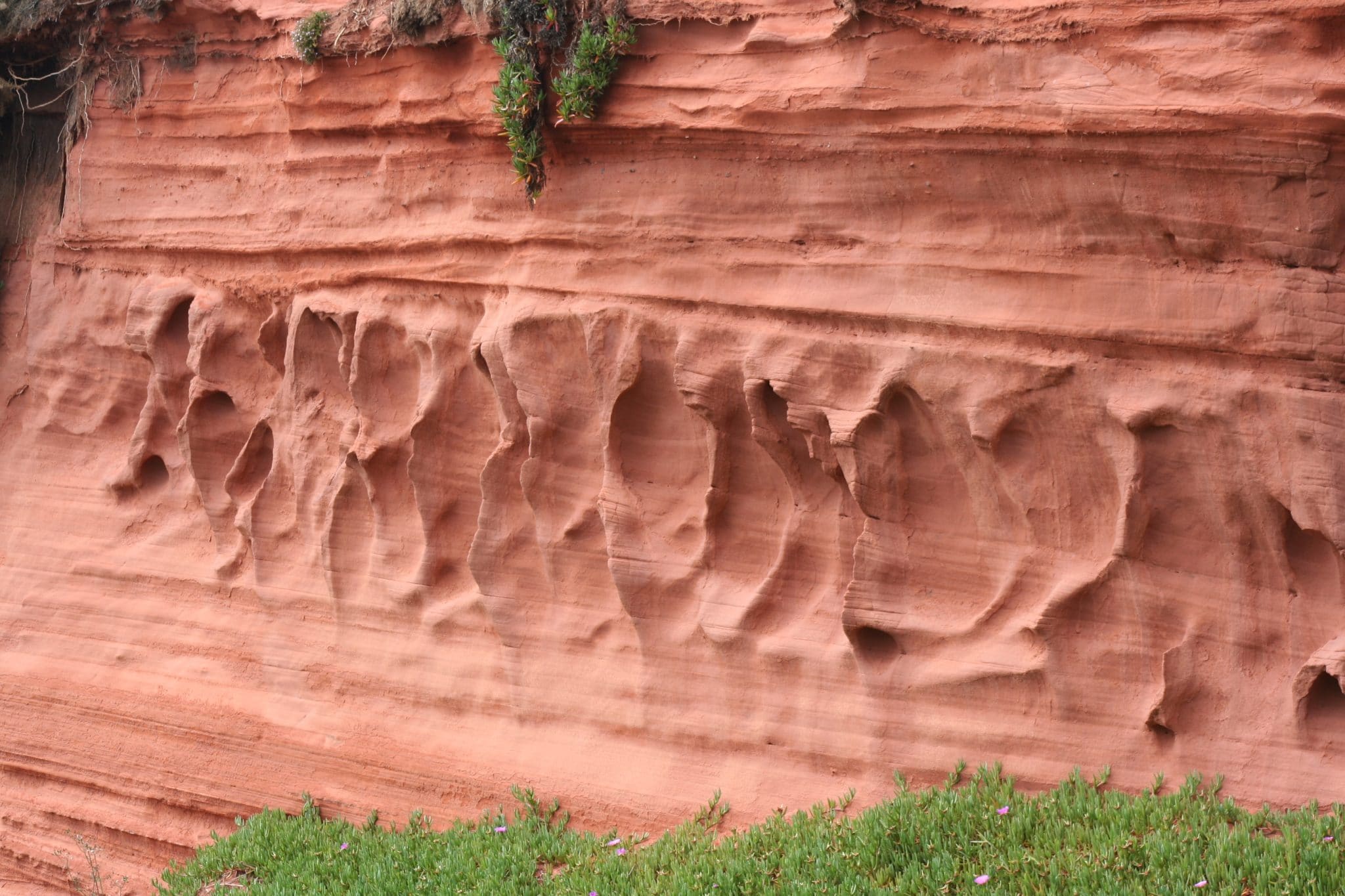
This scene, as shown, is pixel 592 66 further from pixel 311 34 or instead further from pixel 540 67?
pixel 311 34

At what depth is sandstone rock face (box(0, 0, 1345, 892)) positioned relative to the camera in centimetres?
441

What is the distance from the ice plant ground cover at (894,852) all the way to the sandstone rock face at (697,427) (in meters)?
0.21

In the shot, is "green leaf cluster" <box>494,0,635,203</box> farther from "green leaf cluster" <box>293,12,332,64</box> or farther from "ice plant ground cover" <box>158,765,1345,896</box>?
"ice plant ground cover" <box>158,765,1345,896</box>

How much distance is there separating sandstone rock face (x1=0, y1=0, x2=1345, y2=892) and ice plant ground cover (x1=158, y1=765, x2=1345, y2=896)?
207 millimetres

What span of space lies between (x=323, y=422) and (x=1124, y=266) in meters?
3.96

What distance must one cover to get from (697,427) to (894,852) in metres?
1.91

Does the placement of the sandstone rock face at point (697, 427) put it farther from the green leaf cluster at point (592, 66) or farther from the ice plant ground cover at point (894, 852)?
the ice plant ground cover at point (894, 852)

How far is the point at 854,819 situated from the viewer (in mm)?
4738

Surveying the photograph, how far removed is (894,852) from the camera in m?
4.36

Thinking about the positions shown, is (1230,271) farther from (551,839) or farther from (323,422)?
(323,422)

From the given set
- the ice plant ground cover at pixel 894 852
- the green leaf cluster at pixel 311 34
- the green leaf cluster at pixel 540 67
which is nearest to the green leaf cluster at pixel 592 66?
the green leaf cluster at pixel 540 67

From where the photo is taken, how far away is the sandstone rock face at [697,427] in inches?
173

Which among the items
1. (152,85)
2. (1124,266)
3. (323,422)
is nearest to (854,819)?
(1124,266)

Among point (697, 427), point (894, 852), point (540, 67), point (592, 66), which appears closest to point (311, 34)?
point (540, 67)
